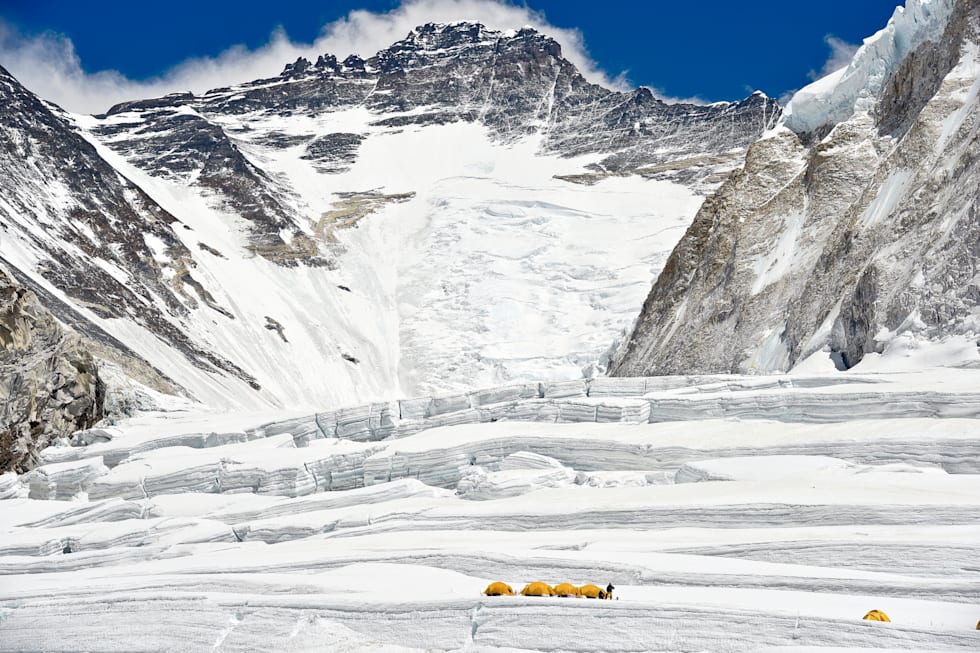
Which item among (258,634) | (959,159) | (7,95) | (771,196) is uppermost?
(7,95)

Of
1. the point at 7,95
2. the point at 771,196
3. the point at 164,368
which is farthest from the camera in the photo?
the point at 7,95

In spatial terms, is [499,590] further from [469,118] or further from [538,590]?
[469,118]

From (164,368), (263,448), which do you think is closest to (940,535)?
(263,448)

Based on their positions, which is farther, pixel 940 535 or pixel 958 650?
pixel 940 535

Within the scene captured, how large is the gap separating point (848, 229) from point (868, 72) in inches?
422

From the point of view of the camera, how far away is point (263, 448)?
95.9 ft

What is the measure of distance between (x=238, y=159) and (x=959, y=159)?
368 ft

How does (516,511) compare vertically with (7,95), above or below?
below

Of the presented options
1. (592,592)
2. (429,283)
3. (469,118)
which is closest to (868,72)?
(592,592)

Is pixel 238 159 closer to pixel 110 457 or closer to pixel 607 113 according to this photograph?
pixel 607 113

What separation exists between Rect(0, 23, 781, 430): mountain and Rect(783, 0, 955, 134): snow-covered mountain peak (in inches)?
1037

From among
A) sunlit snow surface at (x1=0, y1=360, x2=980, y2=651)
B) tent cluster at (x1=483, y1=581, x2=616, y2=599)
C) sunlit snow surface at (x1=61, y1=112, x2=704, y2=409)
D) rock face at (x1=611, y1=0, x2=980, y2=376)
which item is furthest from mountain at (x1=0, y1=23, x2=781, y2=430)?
tent cluster at (x1=483, y1=581, x2=616, y2=599)

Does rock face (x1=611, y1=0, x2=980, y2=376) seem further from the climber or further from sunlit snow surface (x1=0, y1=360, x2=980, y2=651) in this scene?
the climber

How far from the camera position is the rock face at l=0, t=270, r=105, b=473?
34.5m
